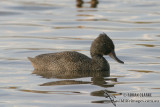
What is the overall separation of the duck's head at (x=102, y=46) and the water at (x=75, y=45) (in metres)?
0.52

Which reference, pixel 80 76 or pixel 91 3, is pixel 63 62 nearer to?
pixel 80 76

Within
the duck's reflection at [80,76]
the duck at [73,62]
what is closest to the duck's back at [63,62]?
the duck at [73,62]

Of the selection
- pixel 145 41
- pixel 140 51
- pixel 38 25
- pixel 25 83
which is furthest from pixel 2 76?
pixel 38 25

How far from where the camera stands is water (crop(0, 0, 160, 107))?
1188 cm

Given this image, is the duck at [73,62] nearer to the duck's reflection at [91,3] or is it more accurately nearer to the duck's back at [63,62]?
the duck's back at [63,62]

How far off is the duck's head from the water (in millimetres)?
516

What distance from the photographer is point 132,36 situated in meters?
20.4

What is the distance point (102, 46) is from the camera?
1480 cm

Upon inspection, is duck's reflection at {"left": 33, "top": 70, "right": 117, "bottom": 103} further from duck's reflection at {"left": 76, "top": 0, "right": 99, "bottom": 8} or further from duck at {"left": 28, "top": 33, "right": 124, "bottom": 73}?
duck's reflection at {"left": 76, "top": 0, "right": 99, "bottom": 8}

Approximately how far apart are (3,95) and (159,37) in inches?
367

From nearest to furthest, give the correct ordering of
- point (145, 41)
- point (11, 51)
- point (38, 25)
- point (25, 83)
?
point (25, 83), point (11, 51), point (145, 41), point (38, 25)

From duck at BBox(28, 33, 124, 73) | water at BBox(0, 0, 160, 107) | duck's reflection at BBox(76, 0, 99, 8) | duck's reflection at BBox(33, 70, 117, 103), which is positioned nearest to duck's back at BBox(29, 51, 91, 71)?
duck at BBox(28, 33, 124, 73)

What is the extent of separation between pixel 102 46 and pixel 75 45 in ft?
12.4

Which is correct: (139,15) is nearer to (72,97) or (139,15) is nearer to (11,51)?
(11,51)
